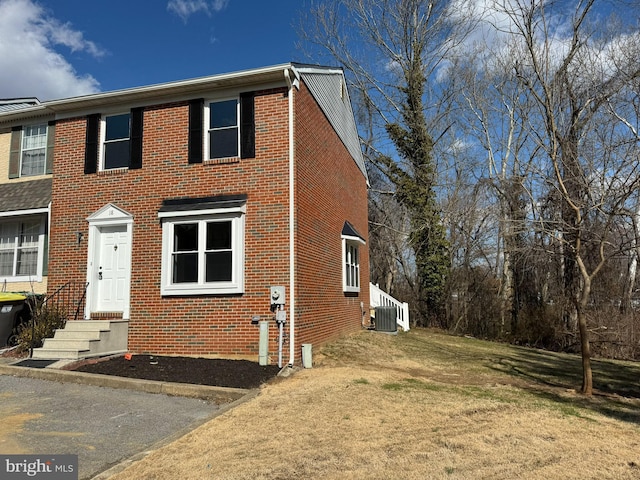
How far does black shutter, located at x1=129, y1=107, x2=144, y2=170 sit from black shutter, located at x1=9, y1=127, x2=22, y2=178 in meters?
4.62

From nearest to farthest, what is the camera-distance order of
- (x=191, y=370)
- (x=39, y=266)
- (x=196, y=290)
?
(x=191, y=370) < (x=196, y=290) < (x=39, y=266)

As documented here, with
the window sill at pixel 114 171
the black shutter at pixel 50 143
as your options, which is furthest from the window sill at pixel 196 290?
the black shutter at pixel 50 143

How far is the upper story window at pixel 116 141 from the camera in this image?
11164 mm

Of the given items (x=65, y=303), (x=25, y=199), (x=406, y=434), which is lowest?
(x=406, y=434)

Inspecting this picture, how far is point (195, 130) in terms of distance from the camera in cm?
1054

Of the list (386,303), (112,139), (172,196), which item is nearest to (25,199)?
(112,139)

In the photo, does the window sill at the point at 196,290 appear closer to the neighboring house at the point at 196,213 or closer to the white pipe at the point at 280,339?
the neighboring house at the point at 196,213

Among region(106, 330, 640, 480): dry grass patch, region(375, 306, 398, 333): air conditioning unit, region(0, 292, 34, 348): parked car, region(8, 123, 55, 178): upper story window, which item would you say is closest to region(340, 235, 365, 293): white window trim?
region(375, 306, 398, 333): air conditioning unit

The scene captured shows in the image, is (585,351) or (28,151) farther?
(28,151)

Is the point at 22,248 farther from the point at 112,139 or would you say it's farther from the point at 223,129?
the point at 223,129

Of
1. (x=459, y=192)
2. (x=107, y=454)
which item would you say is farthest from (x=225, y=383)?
(x=459, y=192)

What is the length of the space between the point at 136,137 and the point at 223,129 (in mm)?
2170

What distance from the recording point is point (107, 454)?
4.68 m

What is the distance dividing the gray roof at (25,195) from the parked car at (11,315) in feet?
7.87
